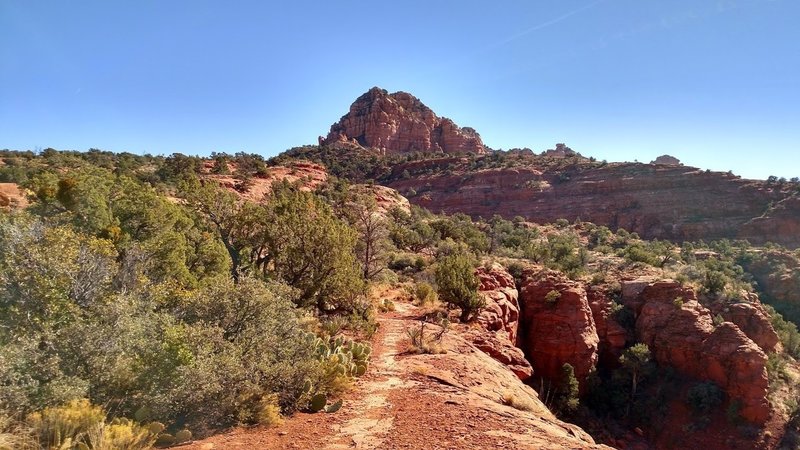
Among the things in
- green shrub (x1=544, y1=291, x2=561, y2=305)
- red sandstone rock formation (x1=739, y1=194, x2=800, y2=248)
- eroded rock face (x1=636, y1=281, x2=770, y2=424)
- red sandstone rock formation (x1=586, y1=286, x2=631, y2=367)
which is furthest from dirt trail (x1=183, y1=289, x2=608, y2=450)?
red sandstone rock formation (x1=739, y1=194, x2=800, y2=248)

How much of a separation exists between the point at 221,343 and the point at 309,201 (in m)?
8.80

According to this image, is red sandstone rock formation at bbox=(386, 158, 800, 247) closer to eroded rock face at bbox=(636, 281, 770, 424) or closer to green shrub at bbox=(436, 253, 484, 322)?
eroded rock face at bbox=(636, 281, 770, 424)

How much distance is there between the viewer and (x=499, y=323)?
1680 centimetres

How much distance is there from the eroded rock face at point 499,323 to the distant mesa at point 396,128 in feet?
261

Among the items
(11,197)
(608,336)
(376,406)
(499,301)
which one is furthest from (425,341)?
(11,197)

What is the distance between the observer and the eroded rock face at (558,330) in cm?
1880

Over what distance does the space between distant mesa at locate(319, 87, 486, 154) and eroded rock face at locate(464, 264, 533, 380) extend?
79.5 m

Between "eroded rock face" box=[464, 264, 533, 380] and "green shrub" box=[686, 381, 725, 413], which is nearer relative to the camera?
"eroded rock face" box=[464, 264, 533, 380]

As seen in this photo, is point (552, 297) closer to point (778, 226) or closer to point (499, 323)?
point (499, 323)

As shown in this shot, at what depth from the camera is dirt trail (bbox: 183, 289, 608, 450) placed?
6.13 meters

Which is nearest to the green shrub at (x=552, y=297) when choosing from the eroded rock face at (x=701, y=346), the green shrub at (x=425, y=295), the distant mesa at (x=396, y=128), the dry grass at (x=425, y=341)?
the eroded rock face at (x=701, y=346)

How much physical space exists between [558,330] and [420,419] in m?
13.8

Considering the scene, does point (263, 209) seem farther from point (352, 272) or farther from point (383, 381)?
point (383, 381)

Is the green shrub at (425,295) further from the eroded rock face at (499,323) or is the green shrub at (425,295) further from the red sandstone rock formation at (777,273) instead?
the red sandstone rock formation at (777,273)
